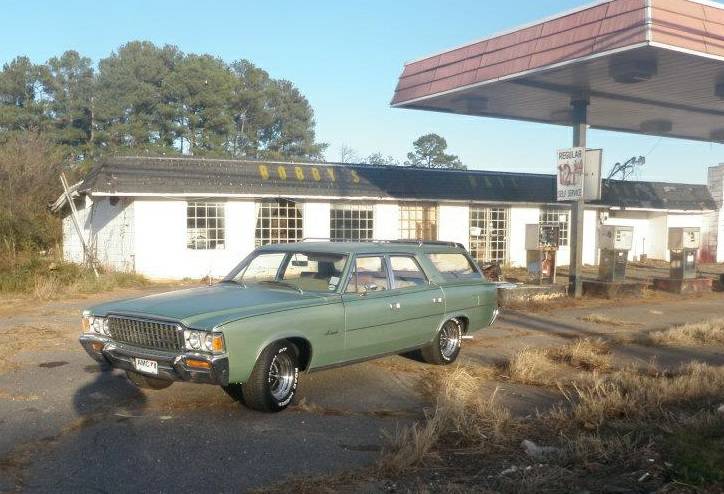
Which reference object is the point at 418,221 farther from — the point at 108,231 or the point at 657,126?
the point at 108,231

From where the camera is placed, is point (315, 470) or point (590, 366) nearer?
point (315, 470)

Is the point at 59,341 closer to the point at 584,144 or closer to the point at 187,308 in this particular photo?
the point at 187,308

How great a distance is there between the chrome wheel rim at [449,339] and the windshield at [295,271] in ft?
6.28

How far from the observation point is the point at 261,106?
52750 mm

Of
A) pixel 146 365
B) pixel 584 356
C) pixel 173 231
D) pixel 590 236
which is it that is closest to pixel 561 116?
pixel 590 236

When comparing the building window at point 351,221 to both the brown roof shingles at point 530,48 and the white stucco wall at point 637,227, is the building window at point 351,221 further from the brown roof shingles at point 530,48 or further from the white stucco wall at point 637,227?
the white stucco wall at point 637,227

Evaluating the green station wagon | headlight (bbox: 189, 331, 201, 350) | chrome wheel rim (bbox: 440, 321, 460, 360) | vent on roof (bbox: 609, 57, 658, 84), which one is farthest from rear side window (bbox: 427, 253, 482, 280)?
vent on roof (bbox: 609, 57, 658, 84)

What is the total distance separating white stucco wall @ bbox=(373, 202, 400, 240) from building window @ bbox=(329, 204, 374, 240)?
0.16 metres

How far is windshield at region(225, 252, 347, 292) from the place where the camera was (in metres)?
7.70

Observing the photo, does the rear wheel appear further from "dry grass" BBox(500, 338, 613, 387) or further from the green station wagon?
"dry grass" BBox(500, 338, 613, 387)

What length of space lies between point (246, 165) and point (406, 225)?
5.45m

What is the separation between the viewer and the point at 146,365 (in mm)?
6484

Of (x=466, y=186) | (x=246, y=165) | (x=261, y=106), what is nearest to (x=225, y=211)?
(x=246, y=165)

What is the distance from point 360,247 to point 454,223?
1603cm
